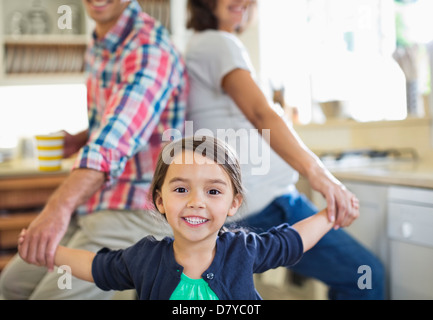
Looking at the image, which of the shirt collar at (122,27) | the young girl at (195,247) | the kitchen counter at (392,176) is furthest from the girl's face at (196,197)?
the kitchen counter at (392,176)

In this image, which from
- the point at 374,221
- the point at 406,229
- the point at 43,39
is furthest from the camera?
the point at 43,39

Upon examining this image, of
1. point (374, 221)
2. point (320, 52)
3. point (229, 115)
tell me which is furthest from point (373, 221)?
point (229, 115)

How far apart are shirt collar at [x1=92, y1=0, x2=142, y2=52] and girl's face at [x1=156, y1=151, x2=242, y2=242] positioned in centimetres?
30

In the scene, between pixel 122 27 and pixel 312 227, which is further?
pixel 122 27

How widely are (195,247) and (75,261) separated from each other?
6.2 inches

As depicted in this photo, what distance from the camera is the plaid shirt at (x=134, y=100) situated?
664 millimetres

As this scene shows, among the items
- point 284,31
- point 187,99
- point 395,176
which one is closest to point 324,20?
point 284,31

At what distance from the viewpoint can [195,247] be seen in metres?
0.54

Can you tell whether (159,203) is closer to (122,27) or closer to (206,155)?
(206,155)

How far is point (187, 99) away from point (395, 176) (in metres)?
0.66

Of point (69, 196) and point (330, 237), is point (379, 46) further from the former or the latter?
point (69, 196)

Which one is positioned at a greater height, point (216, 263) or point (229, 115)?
point (229, 115)

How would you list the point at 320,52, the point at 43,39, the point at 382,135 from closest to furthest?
1. the point at 320,52
2. the point at 382,135
3. the point at 43,39

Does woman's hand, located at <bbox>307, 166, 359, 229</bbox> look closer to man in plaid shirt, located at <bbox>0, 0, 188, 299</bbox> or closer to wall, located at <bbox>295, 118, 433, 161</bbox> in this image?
man in plaid shirt, located at <bbox>0, 0, 188, 299</bbox>
